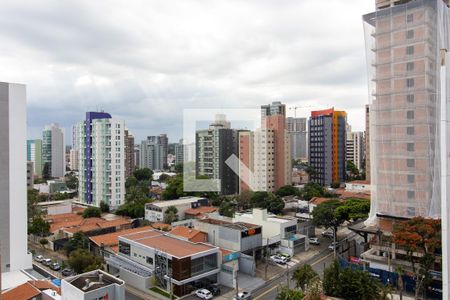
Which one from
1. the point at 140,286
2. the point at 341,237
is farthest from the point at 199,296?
the point at 341,237

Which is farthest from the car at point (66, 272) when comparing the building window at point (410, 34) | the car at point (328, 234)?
the building window at point (410, 34)

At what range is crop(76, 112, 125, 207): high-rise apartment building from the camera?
27688mm

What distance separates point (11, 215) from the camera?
13.0 metres

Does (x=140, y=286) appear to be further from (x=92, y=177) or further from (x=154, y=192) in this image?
(x=154, y=192)

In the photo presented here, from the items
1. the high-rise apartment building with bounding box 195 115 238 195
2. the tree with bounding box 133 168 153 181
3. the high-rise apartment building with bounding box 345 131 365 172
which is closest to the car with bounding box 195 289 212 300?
the high-rise apartment building with bounding box 195 115 238 195

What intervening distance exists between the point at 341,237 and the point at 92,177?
65.8ft

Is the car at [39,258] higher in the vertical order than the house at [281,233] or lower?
lower

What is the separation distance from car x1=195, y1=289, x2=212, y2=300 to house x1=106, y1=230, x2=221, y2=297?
1.21 ft

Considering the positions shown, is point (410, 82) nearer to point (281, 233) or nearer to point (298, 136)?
point (281, 233)

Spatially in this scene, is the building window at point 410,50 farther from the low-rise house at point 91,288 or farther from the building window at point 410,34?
the low-rise house at point 91,288

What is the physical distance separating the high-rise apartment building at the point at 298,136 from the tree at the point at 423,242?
50285 millimetres

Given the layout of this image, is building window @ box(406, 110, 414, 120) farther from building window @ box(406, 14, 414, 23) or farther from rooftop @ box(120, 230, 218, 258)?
rooftop @ box(120, 230, 218, 258)

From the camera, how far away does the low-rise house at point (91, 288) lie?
29.2 feet

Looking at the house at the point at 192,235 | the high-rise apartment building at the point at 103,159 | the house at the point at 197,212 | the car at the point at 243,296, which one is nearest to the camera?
the car at the point at 243,296
